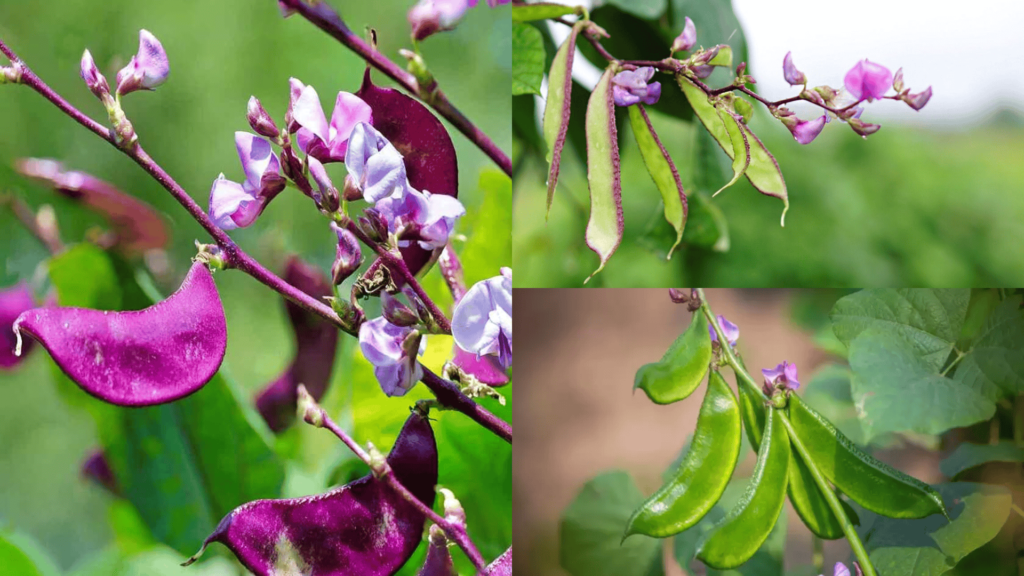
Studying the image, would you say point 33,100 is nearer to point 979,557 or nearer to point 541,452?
point 541,452

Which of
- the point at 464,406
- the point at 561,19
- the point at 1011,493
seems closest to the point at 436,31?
the point at 561,19

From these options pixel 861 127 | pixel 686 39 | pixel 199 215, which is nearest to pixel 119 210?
pixel 199 215

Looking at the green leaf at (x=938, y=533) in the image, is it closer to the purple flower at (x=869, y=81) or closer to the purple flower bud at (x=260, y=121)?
the purple flower at (x=869, y=81)

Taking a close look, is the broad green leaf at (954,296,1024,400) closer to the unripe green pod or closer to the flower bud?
the unripe green pod

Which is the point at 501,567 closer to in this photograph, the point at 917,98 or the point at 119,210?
the point at 119,210

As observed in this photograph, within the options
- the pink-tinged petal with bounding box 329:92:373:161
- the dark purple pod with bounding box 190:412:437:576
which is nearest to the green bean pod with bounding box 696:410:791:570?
the dark purple pod with bounding box 190:412:437:576

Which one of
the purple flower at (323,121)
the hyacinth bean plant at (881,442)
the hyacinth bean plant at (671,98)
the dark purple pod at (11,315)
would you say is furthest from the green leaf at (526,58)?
the dark purple pod at (11,315)
